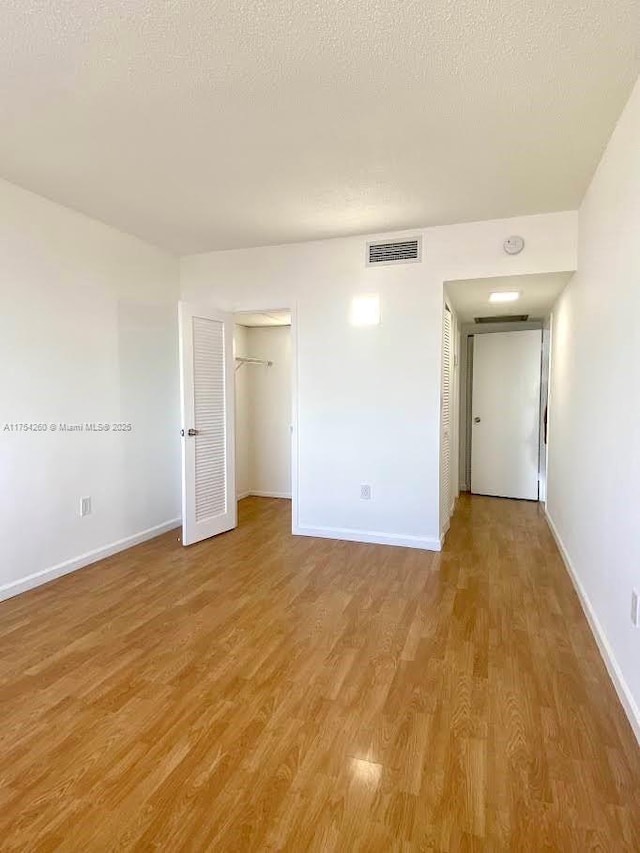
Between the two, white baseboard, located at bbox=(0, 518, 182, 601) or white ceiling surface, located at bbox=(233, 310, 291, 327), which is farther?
white ceiling surface, located at bbox=(233, 310, 291, 327)

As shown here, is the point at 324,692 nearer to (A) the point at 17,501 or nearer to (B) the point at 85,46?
(A) the point at 17,501

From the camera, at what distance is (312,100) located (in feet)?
7.00

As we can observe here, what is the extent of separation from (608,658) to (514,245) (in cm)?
271

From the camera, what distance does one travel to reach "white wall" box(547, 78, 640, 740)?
1959 millimetres

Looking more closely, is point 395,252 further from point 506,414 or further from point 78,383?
point 506,414

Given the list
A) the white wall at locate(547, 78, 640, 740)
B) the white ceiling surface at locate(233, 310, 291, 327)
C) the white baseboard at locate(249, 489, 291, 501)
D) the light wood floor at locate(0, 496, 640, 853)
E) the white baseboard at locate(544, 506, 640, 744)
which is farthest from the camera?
the white baseboard at locate(249, 489, 291, 501)

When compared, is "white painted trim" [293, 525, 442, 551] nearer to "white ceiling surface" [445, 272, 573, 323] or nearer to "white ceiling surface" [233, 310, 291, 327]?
"white ceiling surface" [445, 272, 573, 323]

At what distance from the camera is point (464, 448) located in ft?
20.7

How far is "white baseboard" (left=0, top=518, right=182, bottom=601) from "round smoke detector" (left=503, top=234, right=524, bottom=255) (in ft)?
11.9

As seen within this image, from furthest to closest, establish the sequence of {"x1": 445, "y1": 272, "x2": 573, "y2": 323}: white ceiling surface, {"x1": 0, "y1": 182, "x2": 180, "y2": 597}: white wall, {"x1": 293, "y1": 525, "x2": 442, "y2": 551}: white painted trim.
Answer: {"x1": 293, "y1": 525, "x2": 442, "y2": 551}: white painted trim
{"x1": 445, "y1": 272, "x2": 573, "y2": 323}: white ceiling surface
{"x1": 0, "y1": 182, "x2": 180, "y2": 597}: white wall

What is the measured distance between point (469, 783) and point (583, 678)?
896 millimetres

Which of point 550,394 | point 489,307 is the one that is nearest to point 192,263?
point 489,307

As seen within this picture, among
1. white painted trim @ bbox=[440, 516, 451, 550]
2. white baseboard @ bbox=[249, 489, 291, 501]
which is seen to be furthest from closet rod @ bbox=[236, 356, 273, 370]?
white painted trim @ bbox=[440, 516, 451, 550]

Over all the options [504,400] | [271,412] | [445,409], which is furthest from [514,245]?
[271,412]
